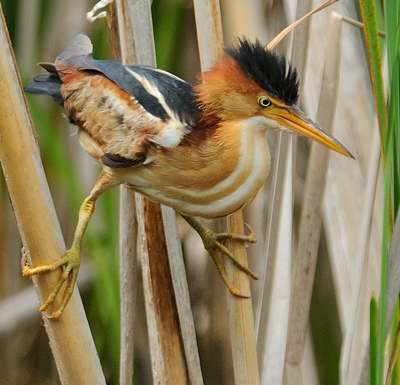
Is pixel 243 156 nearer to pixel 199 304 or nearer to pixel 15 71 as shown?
pixel 15 71

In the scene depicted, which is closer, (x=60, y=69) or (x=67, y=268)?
(x=67, y=268)

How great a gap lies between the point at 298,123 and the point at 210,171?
157 millimetres

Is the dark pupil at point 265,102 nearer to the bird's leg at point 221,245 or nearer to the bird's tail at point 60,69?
the bird's leg at point 221,245

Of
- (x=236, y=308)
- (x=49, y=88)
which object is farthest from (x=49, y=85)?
(x=236, y=308)

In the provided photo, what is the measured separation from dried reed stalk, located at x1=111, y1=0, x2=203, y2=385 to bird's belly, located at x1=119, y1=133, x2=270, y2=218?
0.05 m

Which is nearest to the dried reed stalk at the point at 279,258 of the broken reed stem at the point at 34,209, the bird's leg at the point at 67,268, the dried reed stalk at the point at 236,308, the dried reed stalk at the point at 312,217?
the dried reed stalk at the point at 312,217

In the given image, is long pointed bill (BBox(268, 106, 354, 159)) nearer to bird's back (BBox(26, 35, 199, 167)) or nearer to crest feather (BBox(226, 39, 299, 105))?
crest feather (BBox(226, 39, 299, 105))

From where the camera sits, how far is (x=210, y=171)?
4.17 feet

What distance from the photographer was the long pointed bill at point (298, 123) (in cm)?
117

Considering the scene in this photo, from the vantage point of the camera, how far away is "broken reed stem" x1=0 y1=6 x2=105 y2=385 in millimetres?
1024

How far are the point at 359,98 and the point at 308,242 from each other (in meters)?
0.42

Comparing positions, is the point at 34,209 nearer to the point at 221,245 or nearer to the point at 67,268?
the point at 67,268

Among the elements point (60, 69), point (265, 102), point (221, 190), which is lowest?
point (221, 190)

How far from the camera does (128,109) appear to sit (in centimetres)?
131
